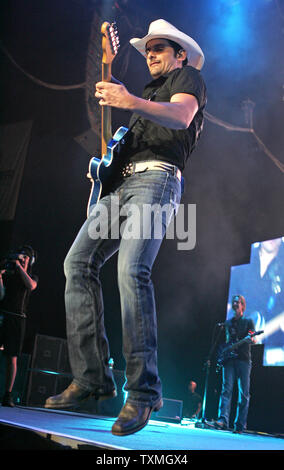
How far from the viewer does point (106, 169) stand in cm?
237

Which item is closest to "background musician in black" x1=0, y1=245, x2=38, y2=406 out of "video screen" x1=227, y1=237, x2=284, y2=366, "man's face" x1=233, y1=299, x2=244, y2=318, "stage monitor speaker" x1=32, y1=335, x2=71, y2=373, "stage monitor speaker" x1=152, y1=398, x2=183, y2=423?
"stage monitor speaker" x1=32, y1=335, x2=71, y2=373

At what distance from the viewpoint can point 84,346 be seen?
83.4 inches

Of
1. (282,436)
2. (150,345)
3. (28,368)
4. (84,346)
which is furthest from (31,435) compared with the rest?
(282,436)

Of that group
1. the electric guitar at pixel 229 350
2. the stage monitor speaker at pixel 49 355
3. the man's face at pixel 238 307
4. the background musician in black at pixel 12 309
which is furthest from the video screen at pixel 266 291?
the background musician in black at pixel 12 309

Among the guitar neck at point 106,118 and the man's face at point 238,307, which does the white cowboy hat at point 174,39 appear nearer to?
the guitar neck at point 106,118

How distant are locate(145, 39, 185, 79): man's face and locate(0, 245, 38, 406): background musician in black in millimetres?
3322

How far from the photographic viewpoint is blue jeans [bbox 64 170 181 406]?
2.04 meters

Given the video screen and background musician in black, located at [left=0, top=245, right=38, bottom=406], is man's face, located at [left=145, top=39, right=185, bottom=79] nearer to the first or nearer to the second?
background musician in black, located at [left=0, top=245, right=38, bottom=406]

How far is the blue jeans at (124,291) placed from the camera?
80.1 inches

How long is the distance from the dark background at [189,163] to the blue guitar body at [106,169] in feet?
17.8

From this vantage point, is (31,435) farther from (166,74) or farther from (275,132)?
(275,132)

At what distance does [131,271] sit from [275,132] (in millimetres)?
6943

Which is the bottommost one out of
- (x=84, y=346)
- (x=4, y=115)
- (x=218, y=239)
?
(x=84, y=346)

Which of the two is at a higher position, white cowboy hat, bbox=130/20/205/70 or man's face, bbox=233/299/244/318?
white cowboy hat, bbox=130/20/205/70
